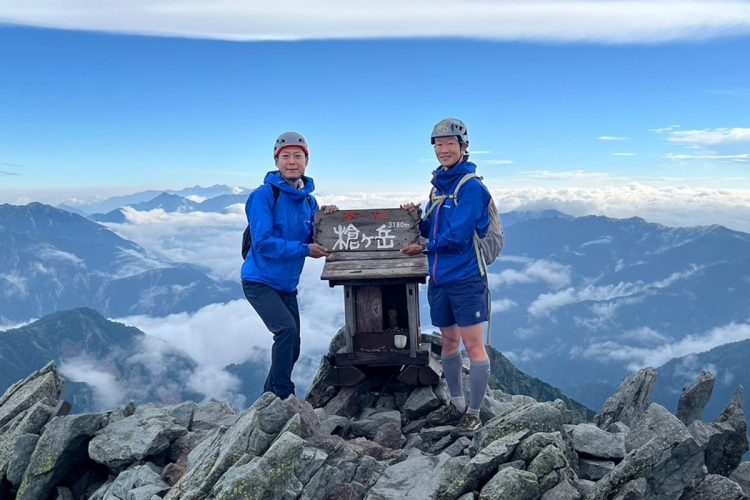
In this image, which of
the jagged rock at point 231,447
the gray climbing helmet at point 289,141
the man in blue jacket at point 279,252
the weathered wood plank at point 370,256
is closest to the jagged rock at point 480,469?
the jagged rock at point 231,447

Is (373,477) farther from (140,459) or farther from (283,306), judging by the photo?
(140,459)

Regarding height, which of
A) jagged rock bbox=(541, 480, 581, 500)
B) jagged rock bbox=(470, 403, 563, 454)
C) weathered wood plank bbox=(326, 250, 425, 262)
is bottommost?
jagged rock bbox=(541, 480, 581, 500)

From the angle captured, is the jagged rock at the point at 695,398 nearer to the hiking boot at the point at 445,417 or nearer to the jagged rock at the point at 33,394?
the hiking boot at the point at 445,417

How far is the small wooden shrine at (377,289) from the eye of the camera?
47.9ft

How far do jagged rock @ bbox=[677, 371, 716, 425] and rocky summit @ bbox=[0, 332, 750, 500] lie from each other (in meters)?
0.03

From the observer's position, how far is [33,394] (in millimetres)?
15922

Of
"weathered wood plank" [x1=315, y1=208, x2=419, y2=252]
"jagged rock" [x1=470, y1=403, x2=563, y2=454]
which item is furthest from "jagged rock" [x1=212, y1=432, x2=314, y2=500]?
"weathered wood plank" [x1=315, y1=208, x2=419, y2=252]

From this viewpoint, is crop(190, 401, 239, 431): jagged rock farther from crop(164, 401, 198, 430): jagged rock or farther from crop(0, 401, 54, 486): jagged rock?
crop(0, 401, 54, 486): jagged rock

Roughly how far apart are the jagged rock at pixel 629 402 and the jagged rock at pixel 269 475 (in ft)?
A: 26.9

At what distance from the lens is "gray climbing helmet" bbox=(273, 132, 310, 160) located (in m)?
13.4

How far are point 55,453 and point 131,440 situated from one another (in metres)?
1.55

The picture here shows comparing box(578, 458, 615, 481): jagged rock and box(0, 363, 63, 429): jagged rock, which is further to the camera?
box(0, 363, 63, 429): jagged rock

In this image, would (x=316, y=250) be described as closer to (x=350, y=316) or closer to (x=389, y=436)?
(x=350, y=316)

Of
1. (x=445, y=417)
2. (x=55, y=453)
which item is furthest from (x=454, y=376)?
(x=55, y=453)
